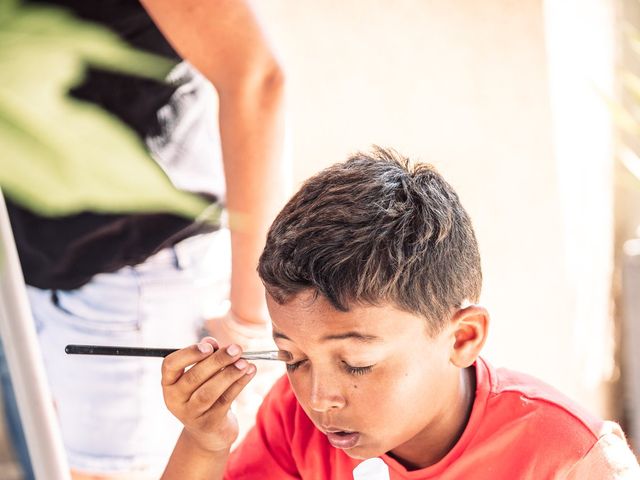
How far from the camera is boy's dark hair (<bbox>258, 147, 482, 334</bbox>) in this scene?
0.88m

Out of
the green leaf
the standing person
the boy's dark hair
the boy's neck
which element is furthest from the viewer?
the standing person

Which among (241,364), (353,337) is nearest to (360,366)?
(353,337)

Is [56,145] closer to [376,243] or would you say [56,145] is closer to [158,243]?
[376,243]

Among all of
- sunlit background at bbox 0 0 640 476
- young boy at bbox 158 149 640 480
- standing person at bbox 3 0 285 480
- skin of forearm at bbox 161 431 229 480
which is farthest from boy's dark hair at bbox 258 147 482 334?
sunlit background at bbox 0 0 640 476

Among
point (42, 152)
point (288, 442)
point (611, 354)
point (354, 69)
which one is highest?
point (42, 152)

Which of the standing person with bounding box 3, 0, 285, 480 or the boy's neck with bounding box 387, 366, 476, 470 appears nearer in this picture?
the boy's neck with bounding box 387, 366, 476, 470

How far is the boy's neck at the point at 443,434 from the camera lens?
1.04 m

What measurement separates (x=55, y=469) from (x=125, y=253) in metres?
0.46

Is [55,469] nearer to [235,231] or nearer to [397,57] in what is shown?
[235,231]

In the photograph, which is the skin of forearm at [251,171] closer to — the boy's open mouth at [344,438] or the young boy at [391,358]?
the young boy at [391,358]

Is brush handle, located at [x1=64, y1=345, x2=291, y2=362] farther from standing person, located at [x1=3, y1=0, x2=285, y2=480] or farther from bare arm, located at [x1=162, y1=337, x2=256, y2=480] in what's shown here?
standing person, located at [x1=3, y1=0, x2=285, y2=480]

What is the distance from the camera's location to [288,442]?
1142mm

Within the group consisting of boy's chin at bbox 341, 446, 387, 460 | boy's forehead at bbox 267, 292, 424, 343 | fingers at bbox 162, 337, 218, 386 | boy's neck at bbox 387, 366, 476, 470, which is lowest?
boy's neck at bbox 387, 366, 476, 470

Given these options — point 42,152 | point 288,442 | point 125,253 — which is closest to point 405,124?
point 125,253
